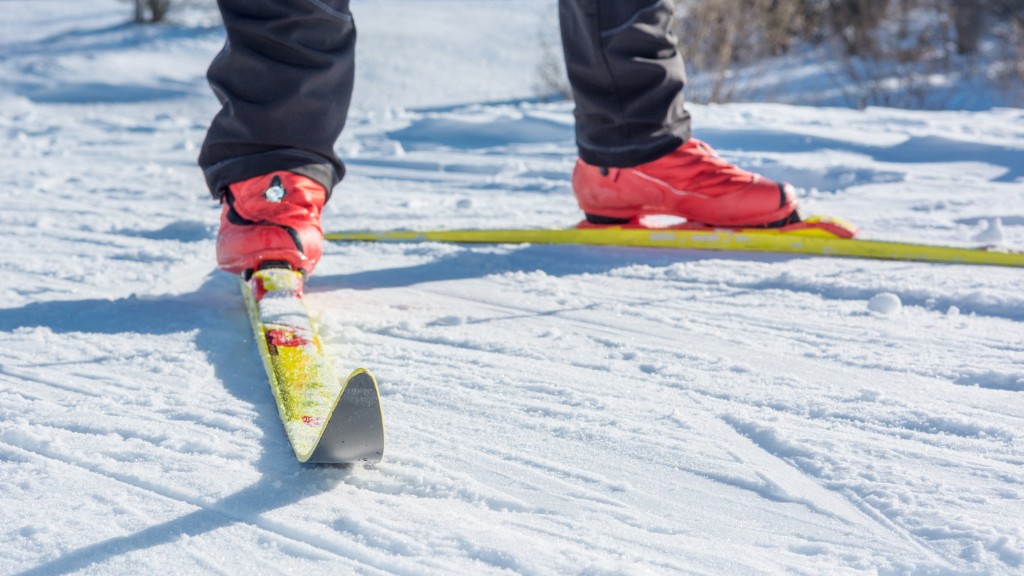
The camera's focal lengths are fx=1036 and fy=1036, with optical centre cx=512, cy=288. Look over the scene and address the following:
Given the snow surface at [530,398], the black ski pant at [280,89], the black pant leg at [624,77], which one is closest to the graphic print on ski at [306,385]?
the snow surface at [530,398]

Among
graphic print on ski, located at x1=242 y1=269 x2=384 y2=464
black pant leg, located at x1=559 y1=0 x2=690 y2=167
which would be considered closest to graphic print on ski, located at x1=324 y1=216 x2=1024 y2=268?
black pant leg, located at x1=559 y1=0 x2=690 y2=167

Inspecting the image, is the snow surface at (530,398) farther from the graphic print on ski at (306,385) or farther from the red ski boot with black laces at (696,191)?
the red ski boot with black laces at (696,191)

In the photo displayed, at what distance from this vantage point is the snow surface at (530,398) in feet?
3.10

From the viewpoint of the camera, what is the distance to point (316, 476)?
107 cm

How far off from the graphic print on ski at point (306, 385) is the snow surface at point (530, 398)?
0.03 meters

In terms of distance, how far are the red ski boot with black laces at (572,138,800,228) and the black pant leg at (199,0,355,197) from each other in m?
0.67

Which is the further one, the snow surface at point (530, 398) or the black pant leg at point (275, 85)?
the black pant leg at point (275, 85)

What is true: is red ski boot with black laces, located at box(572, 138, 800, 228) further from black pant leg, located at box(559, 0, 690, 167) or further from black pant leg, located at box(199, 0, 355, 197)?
black pant leg, located at box(199, 0, 355, 197)

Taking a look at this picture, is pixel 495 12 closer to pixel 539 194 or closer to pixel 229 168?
pixel 539 194

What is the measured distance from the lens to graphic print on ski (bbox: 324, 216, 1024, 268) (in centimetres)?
204

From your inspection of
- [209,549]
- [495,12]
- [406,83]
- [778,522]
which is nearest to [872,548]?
[778,522]

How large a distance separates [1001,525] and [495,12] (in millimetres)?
10939

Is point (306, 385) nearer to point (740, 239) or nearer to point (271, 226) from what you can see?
point (271, 226)

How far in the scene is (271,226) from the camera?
5.74 feet
